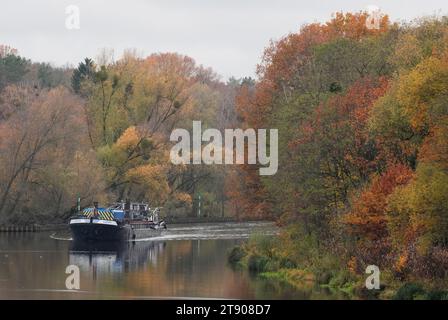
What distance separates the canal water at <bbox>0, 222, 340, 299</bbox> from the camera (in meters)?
39.6

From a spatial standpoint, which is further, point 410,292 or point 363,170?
point 363,170

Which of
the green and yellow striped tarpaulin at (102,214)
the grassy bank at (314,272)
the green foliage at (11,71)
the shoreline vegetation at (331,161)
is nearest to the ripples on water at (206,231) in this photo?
the green and yellow striped tarpaulin at (102,214)

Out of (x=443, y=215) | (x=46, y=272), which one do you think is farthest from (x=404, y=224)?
(x=46, y=272)

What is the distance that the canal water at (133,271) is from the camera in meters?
39.6

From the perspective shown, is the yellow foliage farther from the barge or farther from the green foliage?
the green foliage

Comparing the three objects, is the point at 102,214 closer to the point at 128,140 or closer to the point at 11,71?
the point at 128,140

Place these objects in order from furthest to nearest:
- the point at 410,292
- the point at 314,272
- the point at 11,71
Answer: the point at 11,71 < the point at 314,272 < the point at 410,292

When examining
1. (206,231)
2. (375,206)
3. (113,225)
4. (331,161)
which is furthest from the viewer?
(206,231)

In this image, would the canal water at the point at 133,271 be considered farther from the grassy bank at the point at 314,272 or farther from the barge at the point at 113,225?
the barge at the point at 113,225

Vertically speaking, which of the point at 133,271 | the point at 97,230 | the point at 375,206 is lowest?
the point at 133,271

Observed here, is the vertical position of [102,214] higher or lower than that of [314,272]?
higher

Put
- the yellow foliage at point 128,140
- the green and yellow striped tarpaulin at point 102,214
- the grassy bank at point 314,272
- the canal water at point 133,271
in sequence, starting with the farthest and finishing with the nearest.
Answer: the yellow foliage at point 128,140 < the green and yellow striped tarpaulin at point 102,214 < the canal water at point 133,271 < the grassy bank at point 314,272

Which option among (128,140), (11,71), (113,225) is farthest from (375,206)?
(11,71)

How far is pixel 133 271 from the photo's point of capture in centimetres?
5031
